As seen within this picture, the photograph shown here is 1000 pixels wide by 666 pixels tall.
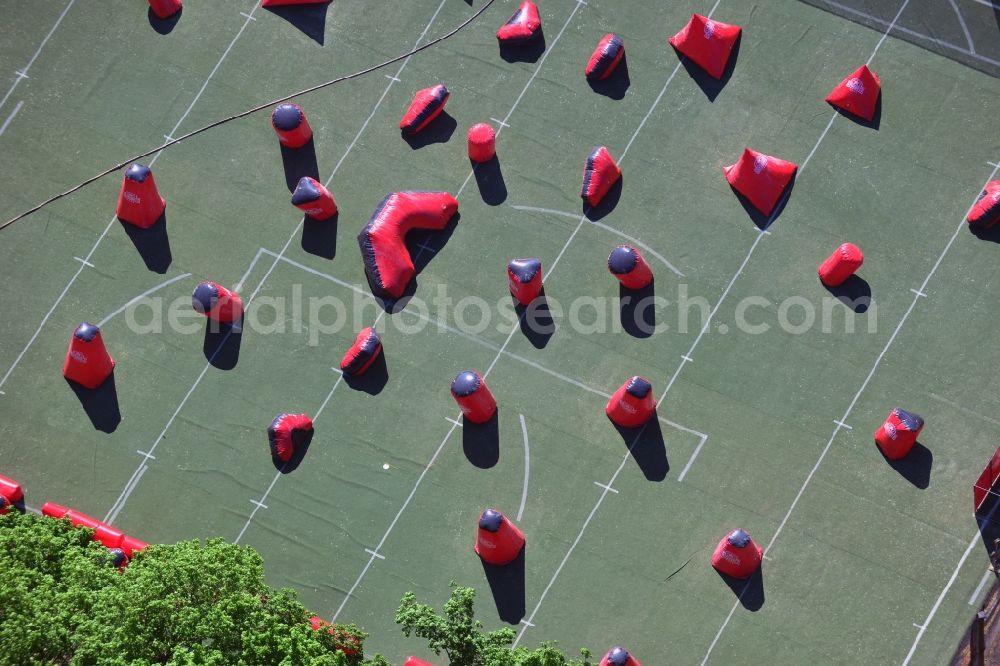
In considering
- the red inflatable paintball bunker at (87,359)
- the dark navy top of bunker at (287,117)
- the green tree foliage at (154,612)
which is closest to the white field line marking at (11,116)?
the red inflatable paintball bunker at (87,359)

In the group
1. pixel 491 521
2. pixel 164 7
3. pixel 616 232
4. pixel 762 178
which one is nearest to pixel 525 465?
pixel 491 521

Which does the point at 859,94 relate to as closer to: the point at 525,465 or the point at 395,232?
the point at 395,232

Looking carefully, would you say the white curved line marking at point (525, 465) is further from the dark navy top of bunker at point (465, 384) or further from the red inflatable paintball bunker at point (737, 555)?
the red inflatable paintball bunker at point (737, 555)

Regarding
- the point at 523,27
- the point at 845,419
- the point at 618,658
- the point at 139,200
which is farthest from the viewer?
the point at 523,27

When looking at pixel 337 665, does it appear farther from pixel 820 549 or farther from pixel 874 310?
pixel 874 310

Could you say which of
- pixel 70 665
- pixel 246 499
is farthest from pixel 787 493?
pixel 70 665

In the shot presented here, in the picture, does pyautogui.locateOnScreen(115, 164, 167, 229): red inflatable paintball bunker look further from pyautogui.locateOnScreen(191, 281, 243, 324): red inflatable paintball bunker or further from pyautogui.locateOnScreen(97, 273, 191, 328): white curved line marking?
pyautogui.locateOnScreen(191, 281, 243, 324): red inflatable paintball bunker
